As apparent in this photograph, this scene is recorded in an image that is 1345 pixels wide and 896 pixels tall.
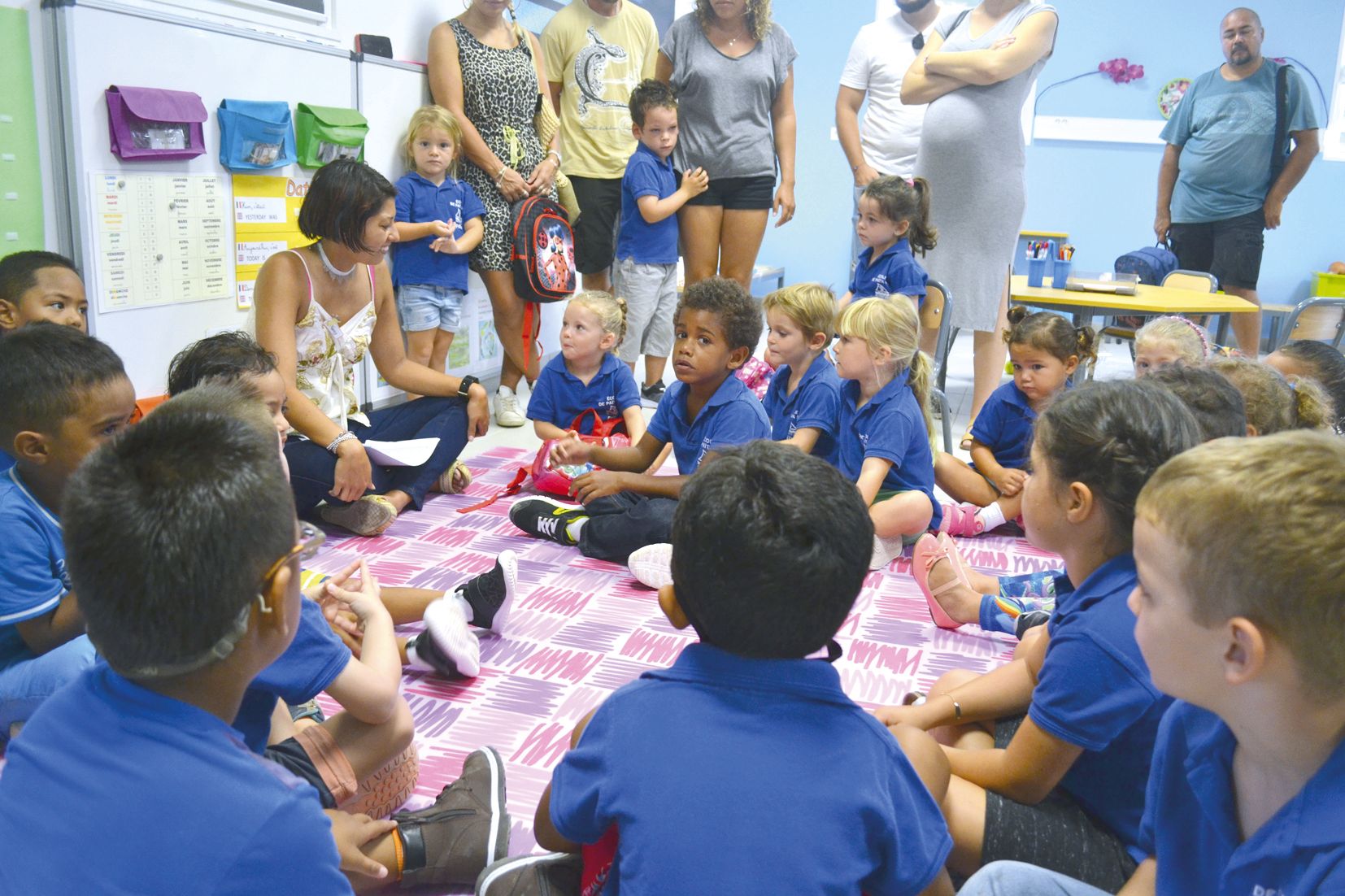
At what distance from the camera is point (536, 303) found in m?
4.25

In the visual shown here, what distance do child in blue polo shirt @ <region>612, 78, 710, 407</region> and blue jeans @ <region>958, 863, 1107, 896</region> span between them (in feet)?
10.4

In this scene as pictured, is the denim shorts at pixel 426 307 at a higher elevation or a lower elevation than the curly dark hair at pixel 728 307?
lower

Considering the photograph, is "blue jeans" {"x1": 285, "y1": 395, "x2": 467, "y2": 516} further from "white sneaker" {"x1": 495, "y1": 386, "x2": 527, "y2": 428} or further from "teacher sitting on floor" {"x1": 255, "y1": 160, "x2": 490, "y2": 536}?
"white sneaker" {"x1": 495, "y1": 386, "x2": 527, "y2": 428}

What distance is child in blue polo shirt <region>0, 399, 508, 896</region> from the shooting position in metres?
0.74

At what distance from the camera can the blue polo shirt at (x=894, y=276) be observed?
3535 mm

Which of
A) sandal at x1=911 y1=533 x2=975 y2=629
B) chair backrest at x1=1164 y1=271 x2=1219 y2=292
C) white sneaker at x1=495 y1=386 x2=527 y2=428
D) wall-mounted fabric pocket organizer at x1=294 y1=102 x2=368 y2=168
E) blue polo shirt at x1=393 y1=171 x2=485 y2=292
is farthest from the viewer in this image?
chair backrest at x1=1164 y1=271 x2=1219 y2=292

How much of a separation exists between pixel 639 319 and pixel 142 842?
350 cm

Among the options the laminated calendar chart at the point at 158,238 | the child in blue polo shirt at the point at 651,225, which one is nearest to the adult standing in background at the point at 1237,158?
the child in blue polo shirt at the point at 651,225

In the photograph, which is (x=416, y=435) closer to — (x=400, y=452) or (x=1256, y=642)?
(x=400, y=452)

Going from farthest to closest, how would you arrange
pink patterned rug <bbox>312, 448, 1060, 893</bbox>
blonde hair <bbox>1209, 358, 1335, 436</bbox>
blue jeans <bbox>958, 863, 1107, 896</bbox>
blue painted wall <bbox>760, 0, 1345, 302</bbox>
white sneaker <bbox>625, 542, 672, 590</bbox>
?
blue painted wall <bbox>760, 0, 1345, 302</bbox>, white sneaker <bbox>625, 542, 672, 590</bbox>, blonde hair <bbox>1209, 358, 1335, 436</bbox>, pink patterned rug <bbox>312, 448, 1060, 893</bbox>, blue jeans <bbox>958, 863, 1107, 896</bbox>

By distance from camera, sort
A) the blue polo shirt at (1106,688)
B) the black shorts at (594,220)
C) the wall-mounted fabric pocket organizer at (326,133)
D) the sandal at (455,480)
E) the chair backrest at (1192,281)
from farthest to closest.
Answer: the chair backrest at (1192,281), the black shorts at (594,220), the wall-mounted fabric pocket organizer at (326,133), the sandal at (455,480), the blue polo shirt at (1106,688)

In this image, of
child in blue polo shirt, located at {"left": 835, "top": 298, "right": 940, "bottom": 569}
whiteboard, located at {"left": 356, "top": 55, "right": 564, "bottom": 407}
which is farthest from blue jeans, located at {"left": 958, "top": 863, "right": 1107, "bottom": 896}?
whiteboard, located at {"left": 356, "top": 55, "right": 564, "bottom": 407}

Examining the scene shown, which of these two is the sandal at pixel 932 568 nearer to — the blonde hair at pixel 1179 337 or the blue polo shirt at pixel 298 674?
the blonde hair at pixel 1179 337

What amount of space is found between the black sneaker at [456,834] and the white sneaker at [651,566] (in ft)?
3.15
